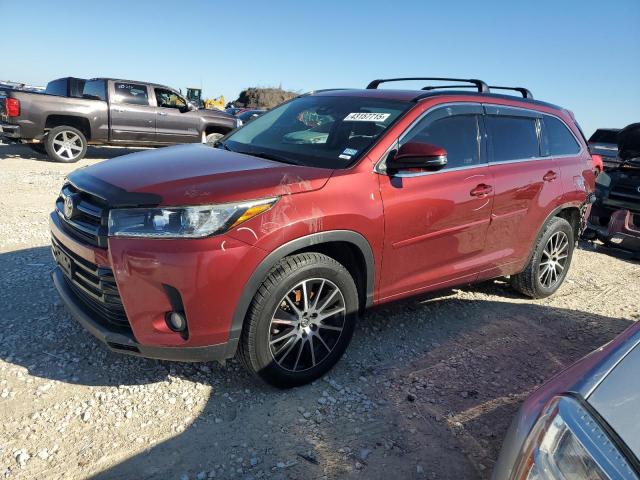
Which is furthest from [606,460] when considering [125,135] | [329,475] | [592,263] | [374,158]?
[125,135]

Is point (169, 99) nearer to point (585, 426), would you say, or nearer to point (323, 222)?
point (323, 222)

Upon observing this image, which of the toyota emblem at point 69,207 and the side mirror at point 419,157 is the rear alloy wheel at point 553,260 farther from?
the toyota emblem at point 69,207

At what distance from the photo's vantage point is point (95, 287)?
2.70 meters

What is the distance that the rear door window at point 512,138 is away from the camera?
12.9 feet

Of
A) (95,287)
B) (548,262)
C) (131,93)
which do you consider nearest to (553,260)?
(548,262)

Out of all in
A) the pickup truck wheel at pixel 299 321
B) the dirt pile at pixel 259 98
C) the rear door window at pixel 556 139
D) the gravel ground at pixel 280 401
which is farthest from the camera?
the dirt pile at pixel 259 98

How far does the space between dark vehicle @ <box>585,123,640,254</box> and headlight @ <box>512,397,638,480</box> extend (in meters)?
6.07

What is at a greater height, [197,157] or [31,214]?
[197,157]

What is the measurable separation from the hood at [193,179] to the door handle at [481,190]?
1.26 meters

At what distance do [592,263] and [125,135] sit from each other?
964cm

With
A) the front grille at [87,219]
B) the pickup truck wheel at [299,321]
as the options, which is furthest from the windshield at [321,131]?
the front grille at [87,219]

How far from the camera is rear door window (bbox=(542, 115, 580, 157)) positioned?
448 centimetres

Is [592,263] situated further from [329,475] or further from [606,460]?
[606,460]

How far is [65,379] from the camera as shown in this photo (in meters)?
2.95
